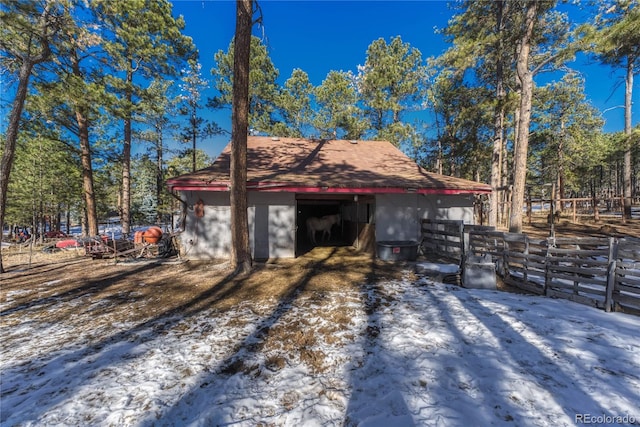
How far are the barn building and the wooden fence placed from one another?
7.97ft

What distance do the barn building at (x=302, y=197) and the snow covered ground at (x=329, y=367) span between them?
4376mm

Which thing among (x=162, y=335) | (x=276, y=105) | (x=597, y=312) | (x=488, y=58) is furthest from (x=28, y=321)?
(x=276, y=105)

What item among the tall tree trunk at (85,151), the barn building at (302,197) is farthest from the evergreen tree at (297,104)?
the tall tree trunk at (85,151)

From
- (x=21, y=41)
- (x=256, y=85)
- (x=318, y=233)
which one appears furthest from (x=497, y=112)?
(x=21, y=41)

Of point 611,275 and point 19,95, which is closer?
point 611,275

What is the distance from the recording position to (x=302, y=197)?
39.9ft

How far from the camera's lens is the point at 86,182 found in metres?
12.3

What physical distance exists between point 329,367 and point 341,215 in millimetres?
11044

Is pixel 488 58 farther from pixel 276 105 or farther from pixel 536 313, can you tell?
pixel 276 105

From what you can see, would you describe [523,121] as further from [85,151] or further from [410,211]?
[85,151]

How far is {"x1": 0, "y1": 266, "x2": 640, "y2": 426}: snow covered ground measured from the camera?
92.9 inches

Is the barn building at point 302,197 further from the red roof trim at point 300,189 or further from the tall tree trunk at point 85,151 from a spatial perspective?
the tall tree trunk at point 85,151

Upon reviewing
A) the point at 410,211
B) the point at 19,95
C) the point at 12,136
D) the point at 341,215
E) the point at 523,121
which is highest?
the point at 19,95

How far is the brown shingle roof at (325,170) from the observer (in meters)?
8.63
